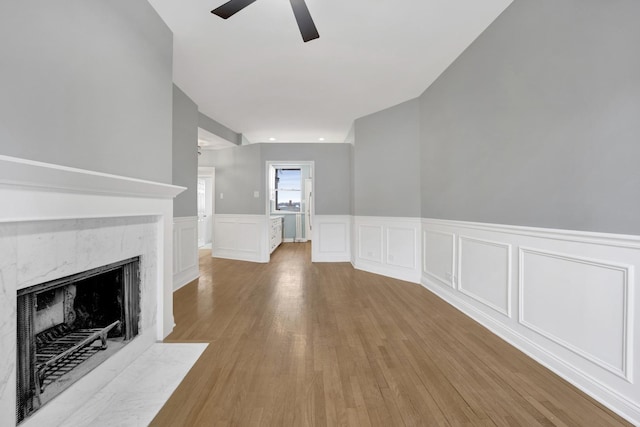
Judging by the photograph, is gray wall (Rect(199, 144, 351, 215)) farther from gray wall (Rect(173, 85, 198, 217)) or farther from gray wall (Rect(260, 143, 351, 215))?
gray wall (Rect(173, 85, 198, 217))

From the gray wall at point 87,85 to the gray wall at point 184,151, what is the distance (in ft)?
4.29

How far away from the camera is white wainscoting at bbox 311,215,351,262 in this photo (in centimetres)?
521

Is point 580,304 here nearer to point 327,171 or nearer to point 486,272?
point 486,272

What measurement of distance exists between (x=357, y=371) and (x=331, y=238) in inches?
141

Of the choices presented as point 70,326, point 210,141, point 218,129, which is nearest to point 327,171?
point 218,129

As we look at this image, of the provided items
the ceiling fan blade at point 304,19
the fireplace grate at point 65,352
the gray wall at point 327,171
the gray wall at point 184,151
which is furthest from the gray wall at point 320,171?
the fireplace grate at point 65,352

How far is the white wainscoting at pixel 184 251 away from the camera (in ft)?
11.4

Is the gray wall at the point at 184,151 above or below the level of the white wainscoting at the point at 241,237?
above

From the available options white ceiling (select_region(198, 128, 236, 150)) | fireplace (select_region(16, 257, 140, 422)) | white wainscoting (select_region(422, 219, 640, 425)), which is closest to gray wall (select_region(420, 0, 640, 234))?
white wainscoting (select_region(422, 219, 640, 425))

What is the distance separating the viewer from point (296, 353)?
1.91m

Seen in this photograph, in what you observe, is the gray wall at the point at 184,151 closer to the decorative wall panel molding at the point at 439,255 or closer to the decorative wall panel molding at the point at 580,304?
the decorative wall panel molding at the point at 439,255

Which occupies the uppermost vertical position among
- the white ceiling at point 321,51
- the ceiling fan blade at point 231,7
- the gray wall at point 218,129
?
the white ceiling at point 321,51

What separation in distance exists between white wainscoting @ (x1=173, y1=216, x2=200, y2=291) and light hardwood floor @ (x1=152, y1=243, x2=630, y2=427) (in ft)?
1.92

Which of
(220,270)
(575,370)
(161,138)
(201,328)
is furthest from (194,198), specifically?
(575,370)
